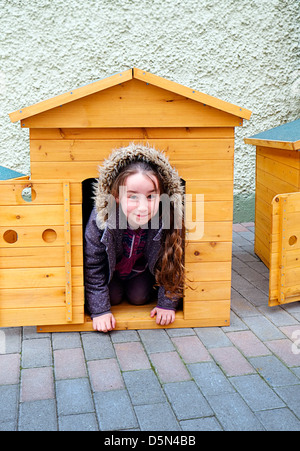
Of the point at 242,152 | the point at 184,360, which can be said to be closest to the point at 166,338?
the point at 184,360

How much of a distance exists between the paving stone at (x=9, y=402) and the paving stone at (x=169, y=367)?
2.30 feet

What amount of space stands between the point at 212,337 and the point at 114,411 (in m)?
0.93

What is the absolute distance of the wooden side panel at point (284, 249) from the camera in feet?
9.64

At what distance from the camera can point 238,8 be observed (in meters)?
5.01

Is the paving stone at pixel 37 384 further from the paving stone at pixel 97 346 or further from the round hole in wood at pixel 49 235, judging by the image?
the round hole in wood at pixel 49 235

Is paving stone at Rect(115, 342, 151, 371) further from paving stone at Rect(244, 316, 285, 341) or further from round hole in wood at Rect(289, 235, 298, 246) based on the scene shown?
round hole in wood at Rect(289, 235, 298, 246)

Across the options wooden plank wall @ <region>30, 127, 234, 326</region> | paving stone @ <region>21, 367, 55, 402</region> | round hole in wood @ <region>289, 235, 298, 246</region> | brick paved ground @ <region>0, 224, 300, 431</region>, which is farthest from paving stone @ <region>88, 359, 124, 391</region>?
round hole in wood @ <region>289, 235, 298, 246</region>

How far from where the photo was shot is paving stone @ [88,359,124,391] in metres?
2.25

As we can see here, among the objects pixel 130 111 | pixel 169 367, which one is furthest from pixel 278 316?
pixel 130 111

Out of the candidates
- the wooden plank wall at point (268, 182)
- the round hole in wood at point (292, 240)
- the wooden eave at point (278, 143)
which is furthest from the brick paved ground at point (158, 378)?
the wooden eave at point (278, 143)

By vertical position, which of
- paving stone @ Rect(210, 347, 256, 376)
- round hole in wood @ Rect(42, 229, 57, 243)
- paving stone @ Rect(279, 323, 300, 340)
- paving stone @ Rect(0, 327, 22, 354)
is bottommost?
paving stone @ Rect(210, 347, 256, 376)

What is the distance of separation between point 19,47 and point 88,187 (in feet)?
7.08

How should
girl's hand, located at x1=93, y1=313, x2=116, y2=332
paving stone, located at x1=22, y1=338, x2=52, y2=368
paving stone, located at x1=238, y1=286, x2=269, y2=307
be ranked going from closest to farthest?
1. paving stone, located at x1=22, y1=338, x2=52, y2=368
2. girl's hand, located at x1=93, y1=313, x2=116, y2=332
3. paving stone, located at x1=238, y1=286, x2=269, y2=307

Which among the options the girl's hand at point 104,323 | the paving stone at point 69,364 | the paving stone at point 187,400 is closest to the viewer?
the paving stone at point 187,400
